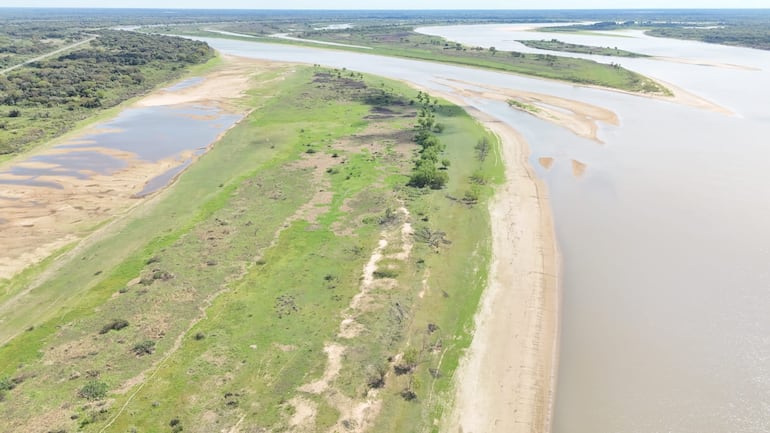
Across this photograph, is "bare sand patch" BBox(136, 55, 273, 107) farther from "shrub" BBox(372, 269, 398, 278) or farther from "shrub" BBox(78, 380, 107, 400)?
"shrub" BBox(78, 380, 107, 400)

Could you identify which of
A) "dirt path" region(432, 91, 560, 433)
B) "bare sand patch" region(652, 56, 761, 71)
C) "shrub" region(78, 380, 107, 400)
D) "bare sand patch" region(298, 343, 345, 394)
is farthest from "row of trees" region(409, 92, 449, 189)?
"bare sand patch" region(652, 56, 761, 71)

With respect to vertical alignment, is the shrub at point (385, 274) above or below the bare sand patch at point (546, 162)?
below

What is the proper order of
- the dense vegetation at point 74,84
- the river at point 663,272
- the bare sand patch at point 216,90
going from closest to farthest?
the river at point 663,272 → the dense vegetation at point 74,84 → the bare sand patch at point 216,90

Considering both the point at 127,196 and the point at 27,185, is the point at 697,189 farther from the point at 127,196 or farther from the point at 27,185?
the point at 27,185

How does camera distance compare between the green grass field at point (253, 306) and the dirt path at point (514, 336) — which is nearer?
the green grass field at point (253, 306)

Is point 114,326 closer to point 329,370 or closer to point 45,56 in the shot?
point 329,370

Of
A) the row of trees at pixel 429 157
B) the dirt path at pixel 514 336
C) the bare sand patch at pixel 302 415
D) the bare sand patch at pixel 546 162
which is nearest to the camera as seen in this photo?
the bare sand patch at pixel 302 415

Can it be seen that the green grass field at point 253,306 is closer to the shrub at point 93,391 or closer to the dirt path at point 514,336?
the shrub at point 93,391

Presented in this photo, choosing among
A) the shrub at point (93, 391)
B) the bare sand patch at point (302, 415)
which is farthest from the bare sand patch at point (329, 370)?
the shrub at point (93, 391)
